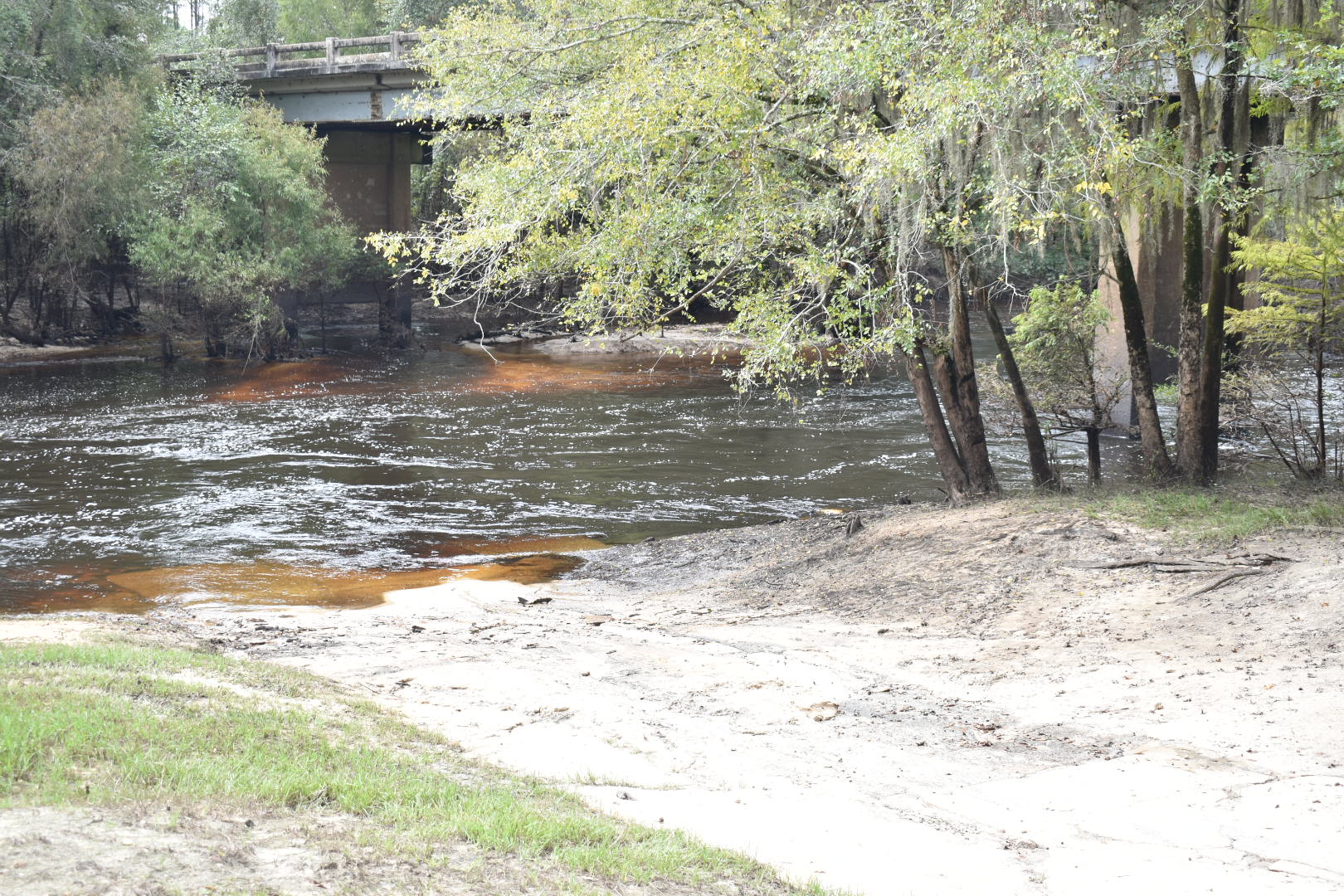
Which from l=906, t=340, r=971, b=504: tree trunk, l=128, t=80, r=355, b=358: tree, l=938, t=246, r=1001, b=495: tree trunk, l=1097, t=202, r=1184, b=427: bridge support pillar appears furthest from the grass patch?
l=128, t=80, r=355, b=358: tree

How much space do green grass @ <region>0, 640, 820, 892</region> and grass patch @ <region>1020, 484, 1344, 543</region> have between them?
23.3ft

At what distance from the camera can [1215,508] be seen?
10.8 meters

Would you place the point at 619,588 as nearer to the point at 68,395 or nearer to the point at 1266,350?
the point at 1266,350

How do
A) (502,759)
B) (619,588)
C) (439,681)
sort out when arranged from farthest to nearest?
(619,588)
(439,681)
(502,759)

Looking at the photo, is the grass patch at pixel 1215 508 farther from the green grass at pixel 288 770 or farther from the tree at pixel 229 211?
the tree at pixel 229 211

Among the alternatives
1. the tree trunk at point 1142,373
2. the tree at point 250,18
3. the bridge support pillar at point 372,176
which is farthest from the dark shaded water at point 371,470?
the tree at point 250,18

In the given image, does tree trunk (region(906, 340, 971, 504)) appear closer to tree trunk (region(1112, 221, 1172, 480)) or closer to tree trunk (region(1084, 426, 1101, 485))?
tree trunk (region(1084, 426, 1101, 485))

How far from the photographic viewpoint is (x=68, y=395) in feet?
91.2

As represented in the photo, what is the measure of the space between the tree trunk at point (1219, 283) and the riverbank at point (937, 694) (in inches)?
72.1

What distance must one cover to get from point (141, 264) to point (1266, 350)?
95.7 feet

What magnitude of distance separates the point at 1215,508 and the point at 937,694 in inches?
184

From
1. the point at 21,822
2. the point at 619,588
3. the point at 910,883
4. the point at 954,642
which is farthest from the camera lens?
the point at 619,588

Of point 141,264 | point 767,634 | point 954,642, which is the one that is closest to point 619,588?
point 767,634

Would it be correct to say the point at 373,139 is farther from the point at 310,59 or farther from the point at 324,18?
the point at 324,18
